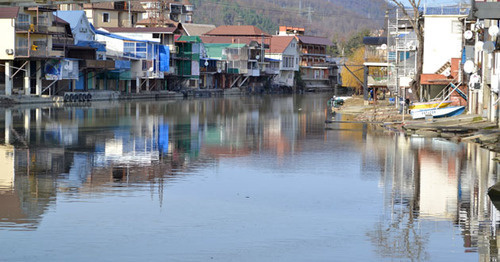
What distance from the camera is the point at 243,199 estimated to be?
18141mm

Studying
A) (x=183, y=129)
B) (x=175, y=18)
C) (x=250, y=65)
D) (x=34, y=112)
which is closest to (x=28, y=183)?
(x=183, y=129)

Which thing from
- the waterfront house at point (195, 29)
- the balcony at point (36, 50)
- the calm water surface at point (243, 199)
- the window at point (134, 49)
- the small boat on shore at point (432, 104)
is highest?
the waterfront house at point (195, 29)

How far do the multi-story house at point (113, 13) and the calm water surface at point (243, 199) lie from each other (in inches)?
3019

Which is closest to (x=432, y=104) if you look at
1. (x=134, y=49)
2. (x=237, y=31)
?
(x=134, y=49)

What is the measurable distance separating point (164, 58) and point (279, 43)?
42.8 m

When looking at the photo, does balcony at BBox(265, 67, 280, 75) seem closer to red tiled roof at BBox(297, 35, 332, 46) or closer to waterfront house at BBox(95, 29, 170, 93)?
red tiled roof at BBox(297, 35, 332, 46)

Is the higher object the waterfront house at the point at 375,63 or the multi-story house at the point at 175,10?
the multi-story house at the point at 175,10

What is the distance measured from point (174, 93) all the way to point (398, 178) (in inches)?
2487

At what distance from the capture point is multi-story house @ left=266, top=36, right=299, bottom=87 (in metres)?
122

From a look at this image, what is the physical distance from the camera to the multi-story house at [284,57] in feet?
401

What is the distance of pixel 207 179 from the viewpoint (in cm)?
2095

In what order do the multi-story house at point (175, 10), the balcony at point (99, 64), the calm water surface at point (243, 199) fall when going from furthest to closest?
the multi-story house at point (175, 10) → the balcony at point (99, 64) → the calm water surface at point (243, 199)

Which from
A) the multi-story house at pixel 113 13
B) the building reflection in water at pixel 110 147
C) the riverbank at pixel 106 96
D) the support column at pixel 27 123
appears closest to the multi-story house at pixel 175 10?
the multi-story house at pixel 113 13

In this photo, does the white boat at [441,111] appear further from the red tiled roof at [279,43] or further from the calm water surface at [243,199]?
the red tiled roof at [279,43]
